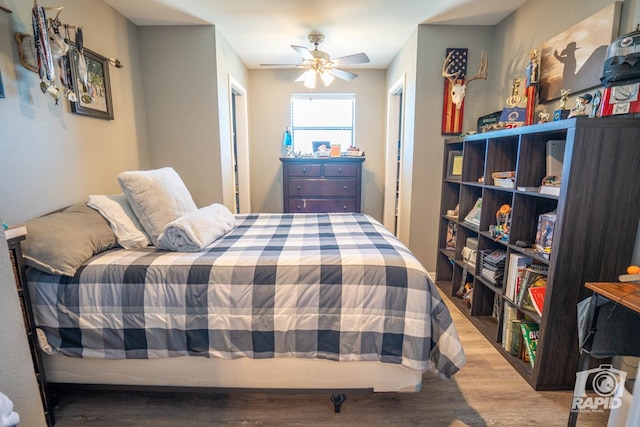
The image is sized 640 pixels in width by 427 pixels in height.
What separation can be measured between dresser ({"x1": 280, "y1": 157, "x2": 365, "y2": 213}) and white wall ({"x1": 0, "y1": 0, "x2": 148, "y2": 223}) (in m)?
1.60

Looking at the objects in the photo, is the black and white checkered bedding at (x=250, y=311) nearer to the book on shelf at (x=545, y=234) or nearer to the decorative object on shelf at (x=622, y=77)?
the book on shelf at (x=545, y=234)

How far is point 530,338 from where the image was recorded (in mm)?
1745

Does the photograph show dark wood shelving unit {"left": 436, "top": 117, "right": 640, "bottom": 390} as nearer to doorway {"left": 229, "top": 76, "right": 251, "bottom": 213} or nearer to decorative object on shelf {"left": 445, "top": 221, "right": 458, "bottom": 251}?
decorative object on shelf {"left": 445, "top": 221, "right": 458, "bottom": 251}

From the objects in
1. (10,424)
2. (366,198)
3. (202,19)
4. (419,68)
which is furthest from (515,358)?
(202,19)

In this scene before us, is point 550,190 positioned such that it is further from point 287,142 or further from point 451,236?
point 287,142

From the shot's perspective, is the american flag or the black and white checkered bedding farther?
the american flag

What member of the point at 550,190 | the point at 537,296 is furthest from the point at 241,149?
the point at 537,296

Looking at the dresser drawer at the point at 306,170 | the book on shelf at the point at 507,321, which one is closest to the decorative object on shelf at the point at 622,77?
the book on shelf at the point at 507,321

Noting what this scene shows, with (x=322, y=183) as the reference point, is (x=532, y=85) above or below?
above

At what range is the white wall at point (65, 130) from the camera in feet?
5.25

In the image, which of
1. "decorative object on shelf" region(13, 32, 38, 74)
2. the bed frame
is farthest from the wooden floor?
"decorative object on shelf" region(13, 32, 38, 74)

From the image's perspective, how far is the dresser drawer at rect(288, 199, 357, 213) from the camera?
149 inches

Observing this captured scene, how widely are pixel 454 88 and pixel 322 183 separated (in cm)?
174

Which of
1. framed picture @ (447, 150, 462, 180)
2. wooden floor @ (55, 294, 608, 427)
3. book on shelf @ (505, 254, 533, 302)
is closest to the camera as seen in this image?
wooden floor @ (55, 294, 608, 427)
